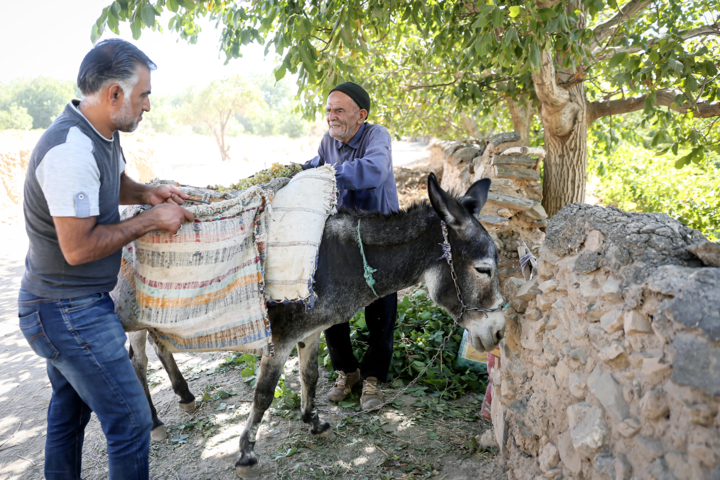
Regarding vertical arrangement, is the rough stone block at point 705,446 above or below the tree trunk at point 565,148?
below

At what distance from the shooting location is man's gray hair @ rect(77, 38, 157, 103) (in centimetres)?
175

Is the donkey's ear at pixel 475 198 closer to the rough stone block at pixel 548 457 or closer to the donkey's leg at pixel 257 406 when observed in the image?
the rough stone block at pixel 548 457

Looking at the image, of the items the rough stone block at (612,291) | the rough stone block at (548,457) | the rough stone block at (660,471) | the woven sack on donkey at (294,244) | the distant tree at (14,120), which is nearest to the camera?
the rough stone block at (660,471)

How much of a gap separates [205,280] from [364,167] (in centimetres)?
115

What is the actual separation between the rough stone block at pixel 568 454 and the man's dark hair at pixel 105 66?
7.96 feet

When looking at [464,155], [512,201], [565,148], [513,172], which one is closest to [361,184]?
[512,201]

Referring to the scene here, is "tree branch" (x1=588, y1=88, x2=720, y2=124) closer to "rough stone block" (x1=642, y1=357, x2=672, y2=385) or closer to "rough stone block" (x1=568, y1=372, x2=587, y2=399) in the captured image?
"rough stone block" (x1=568, y1=372, x2=587, y2=399)

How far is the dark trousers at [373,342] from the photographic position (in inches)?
141

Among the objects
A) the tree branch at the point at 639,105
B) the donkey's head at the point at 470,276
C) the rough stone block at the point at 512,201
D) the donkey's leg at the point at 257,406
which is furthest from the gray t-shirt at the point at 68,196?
the tree branch at the point at 639,105

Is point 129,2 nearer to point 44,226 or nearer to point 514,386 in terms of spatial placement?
point 44,226

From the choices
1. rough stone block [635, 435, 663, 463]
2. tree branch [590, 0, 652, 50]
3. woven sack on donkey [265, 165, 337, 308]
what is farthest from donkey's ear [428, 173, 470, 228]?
tree branch [590, 0, 652, 50]

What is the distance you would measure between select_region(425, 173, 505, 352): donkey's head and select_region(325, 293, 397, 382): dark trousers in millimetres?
1036

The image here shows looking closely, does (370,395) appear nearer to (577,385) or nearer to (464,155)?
(577,385)

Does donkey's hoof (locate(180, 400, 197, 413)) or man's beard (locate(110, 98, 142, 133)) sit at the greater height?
man's beard (locate(110, 98, 142, 133))
